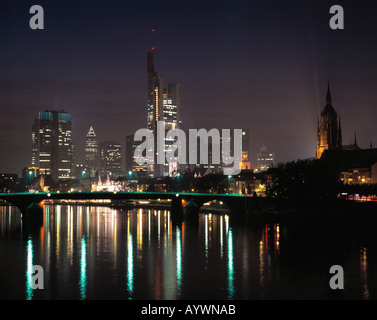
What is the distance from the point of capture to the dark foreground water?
4584 centimetres

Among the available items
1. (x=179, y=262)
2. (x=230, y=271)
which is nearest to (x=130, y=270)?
(x=179, y=262)

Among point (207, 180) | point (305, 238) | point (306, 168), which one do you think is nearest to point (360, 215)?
point (305, 238)

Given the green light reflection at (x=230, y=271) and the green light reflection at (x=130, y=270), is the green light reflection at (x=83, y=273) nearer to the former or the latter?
the green light reflection at (x=130, y=270)

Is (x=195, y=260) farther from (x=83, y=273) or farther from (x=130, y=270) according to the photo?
(x=83, y=273)

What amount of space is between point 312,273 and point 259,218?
5423 centimetres

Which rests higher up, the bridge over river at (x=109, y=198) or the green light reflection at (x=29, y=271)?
the bridge over river at (x=109, y=198)

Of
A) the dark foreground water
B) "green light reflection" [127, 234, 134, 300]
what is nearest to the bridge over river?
the dark foreground water

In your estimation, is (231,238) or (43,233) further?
(43,233)

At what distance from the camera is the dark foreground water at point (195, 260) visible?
150ft

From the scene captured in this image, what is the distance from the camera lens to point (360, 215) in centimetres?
9138

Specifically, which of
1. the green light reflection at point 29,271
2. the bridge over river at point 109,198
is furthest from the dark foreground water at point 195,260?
the bridge over river at point 109,198

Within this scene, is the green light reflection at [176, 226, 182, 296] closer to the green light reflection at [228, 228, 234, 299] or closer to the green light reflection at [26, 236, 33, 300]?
the green light reflection at [228, 228, 234, 299]

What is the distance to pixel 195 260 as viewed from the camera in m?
61.2
